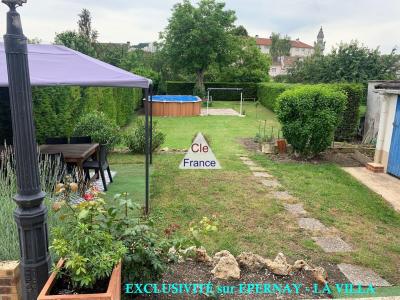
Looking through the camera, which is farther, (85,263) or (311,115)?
(311,115)

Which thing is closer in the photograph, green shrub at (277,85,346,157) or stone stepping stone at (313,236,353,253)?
stone stepping stone at (313,236,353,253)

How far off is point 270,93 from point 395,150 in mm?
14190

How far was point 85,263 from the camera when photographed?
205 centimetres

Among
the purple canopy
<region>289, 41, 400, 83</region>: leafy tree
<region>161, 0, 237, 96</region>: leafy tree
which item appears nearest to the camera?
the purple canopy

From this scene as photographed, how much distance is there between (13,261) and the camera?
7.99 feet

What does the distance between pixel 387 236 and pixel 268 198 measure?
2007 mm

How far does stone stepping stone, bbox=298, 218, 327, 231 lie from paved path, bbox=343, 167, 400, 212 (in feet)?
5.78

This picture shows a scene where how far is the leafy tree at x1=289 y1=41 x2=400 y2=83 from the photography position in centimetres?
1653

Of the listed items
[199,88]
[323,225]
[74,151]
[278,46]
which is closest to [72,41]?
[199,88]

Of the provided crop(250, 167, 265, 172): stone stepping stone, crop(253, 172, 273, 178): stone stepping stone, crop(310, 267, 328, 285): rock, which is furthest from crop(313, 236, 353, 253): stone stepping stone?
crop(250, 167, 265, 172): stone stepping stone

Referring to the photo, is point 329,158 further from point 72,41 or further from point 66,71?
point 72,41

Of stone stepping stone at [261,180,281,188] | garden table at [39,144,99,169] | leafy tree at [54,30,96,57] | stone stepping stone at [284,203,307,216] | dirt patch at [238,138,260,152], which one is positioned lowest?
stone stepping stone at [284,203,307,216]

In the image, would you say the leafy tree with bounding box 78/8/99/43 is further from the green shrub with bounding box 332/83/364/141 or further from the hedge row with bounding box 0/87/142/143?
the green shrub with bounding box 332/83/364/141

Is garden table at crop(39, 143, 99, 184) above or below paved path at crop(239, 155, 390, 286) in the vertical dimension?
above
